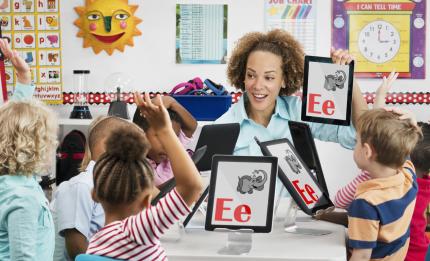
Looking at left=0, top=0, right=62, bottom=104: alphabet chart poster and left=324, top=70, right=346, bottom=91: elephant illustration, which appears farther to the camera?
left=0, top=0, right=62, bottom=104: alphabet chart poster

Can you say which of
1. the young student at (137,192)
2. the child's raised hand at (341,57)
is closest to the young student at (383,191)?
the child's raised hand at (341,57)

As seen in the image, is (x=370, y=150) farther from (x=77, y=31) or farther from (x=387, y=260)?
(x=77, y=31)

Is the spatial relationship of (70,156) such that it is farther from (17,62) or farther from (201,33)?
(17,62)

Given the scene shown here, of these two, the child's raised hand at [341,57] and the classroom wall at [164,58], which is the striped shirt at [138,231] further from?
the classroom wall at [164,58]

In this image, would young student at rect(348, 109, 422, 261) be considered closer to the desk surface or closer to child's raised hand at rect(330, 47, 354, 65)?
the desk surface

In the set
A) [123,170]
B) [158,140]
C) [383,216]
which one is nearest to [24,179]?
[123,170]

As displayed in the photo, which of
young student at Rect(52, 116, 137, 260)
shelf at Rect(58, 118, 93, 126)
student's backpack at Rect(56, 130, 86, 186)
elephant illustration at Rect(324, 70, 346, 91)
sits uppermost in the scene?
elephant illustration at Rect(324, 70, 346, 91)

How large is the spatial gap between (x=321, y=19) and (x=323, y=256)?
3294mm

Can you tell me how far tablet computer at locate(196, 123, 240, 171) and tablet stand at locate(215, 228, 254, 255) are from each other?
0.93 feet

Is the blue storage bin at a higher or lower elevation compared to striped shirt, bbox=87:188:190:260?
higher

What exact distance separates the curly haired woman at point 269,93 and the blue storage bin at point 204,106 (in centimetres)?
163

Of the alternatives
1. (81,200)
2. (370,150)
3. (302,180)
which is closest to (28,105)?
(81,200)

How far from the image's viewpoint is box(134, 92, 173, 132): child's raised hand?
1757 mm

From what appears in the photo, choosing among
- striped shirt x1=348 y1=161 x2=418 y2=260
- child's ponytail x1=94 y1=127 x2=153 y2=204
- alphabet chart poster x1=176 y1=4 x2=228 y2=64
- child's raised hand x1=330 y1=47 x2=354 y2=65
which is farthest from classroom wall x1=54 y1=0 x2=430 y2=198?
child's ponytail x1=94 y1=127 x2=153 y2=204
